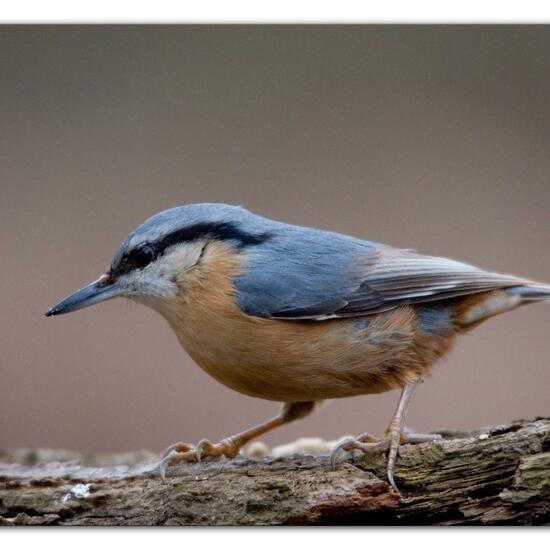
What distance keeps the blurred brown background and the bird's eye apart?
0.70 m

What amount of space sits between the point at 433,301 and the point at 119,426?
1.40 metres

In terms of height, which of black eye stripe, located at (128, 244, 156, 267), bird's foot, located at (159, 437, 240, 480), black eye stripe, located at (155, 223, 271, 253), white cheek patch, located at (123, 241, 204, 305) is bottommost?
bird's foot, located at (159, 437, 240, 480)

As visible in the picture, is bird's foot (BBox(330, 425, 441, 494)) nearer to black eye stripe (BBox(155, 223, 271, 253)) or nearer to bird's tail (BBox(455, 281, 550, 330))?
bird's tail (BBox(455, 281, 550, 330))

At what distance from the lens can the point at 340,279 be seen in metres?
2.46

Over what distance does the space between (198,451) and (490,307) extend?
37.5 inches

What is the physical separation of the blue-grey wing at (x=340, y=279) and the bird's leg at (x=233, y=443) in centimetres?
44

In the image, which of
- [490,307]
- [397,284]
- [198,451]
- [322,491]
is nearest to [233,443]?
[198,451]

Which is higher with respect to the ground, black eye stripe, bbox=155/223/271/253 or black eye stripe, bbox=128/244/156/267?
black eye stripe, bbox=155/223/271/253

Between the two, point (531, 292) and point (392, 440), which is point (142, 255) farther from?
point (531, 292)

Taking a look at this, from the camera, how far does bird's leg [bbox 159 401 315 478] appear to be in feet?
8.81

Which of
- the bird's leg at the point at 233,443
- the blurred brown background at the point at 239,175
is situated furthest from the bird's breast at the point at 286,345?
the blurred brown background at the point at 239,175

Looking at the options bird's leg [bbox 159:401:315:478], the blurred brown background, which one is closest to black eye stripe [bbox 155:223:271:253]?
bird's leg [bbox 159:401:315:478]

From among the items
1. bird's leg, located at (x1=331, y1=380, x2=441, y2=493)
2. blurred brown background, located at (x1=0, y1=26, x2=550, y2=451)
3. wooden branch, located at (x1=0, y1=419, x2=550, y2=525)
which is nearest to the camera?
wooden branch, located at (x1=0, y1=419, x2=550, y2=525)

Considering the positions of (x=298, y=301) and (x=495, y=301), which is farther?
(x=495, y=301)
